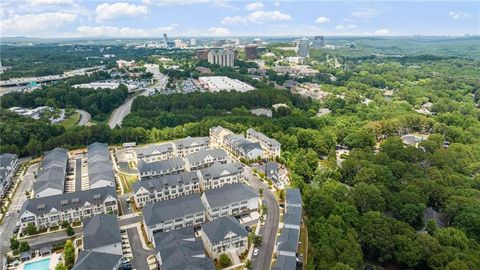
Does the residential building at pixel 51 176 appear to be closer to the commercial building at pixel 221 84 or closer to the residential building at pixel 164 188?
the residential building at pixel 164 188

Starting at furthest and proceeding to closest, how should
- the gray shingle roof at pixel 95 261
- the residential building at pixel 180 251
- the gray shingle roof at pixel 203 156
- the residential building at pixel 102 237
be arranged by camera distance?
1. the gray shingle roof at pixel 203 156
2. the residential building at pixel 102 237
3. the residential building at pixel 180 251
4. the gray shingle roof at pixel 95 261

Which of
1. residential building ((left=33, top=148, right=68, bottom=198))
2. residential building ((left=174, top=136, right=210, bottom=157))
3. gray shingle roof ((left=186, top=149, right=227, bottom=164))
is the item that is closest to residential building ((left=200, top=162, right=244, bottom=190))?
gray shingle roof ((left=186, top=149, right=227, bottom=164))

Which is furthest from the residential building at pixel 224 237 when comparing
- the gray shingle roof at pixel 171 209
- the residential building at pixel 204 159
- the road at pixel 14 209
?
the road at pixel 14 209

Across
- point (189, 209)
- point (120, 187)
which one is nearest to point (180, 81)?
point (120, 187)

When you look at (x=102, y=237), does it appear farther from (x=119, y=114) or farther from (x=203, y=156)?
(x=119, y=114)

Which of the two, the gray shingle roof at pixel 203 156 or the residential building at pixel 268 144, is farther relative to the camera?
the residential building at pixel 268 144

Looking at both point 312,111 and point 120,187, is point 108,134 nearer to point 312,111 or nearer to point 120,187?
point 120,187
